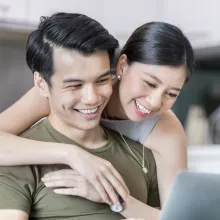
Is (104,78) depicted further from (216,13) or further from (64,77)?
(216,13)

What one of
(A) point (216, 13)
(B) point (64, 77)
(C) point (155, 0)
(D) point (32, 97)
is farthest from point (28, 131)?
(C) point (155, 0)

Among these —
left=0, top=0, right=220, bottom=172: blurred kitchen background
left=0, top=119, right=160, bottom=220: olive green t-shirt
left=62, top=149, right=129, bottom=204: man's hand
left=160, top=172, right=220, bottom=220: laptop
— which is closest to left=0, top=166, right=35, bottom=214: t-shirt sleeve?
left=0, top=119, right=160, bottom=220: olive green t-shirt

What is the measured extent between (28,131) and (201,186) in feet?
2.19

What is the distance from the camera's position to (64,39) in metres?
0.98

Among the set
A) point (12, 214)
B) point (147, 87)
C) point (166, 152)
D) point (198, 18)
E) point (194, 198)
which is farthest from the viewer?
point (198, 18)

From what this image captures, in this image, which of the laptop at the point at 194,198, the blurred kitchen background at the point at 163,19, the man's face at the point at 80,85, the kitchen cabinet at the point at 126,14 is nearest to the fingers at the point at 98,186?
the man's face at the point at 80,85

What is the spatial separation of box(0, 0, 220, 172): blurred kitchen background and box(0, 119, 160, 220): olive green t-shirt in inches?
36.0

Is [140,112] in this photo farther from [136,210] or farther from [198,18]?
[198,18]

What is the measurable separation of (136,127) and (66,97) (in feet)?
0.85

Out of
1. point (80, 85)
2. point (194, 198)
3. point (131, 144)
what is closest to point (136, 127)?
point (131, 144)

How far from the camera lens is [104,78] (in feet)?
3.34

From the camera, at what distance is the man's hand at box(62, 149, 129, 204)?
992mm

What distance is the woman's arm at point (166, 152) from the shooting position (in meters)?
1.17

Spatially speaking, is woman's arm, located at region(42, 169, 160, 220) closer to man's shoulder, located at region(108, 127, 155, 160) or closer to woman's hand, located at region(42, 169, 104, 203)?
woman's hand, located at region(42, 169, 104, 203)
